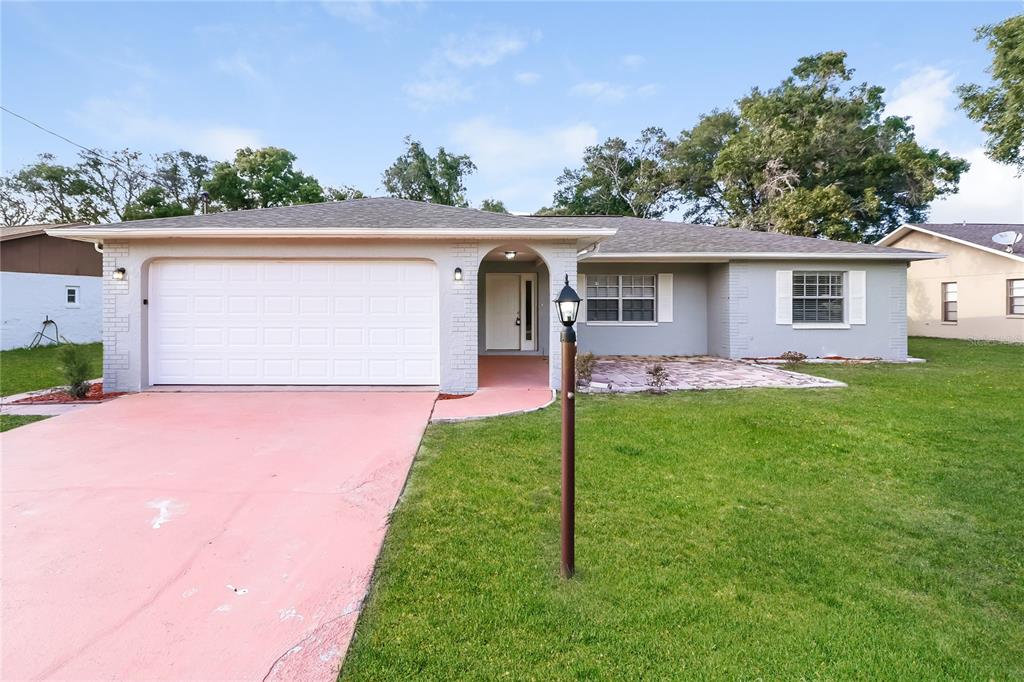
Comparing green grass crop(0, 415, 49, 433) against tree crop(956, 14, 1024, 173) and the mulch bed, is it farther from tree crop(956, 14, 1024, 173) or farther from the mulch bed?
tree crop(956, 14, 1024, 173)

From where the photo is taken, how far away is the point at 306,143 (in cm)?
1867

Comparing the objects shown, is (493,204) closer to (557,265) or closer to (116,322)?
(557,265)

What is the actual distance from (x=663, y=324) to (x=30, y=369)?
15230 millimetres

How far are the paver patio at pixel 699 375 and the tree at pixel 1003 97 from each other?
10231 millimetres

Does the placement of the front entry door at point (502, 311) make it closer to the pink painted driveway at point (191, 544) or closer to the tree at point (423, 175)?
the pink painted driveway at point (191, 544)

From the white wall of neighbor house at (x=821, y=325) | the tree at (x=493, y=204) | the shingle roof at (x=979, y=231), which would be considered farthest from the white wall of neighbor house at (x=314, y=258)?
the tree at (x=493, y=204)

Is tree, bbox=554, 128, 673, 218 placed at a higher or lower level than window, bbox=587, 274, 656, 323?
higher

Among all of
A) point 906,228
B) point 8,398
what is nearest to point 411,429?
point 8,398

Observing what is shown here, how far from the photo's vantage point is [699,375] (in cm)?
911

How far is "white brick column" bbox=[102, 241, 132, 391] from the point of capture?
24.6 ft

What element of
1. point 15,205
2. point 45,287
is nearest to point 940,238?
point 45,287

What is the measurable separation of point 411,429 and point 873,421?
18.5ft

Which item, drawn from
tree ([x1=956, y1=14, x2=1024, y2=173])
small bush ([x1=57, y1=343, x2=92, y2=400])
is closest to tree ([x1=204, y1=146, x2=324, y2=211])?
small bush ([x1=57, y1=343, x2=92, y2=400])

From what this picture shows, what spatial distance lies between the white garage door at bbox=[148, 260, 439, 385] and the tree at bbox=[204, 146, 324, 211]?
2179 centimetres
